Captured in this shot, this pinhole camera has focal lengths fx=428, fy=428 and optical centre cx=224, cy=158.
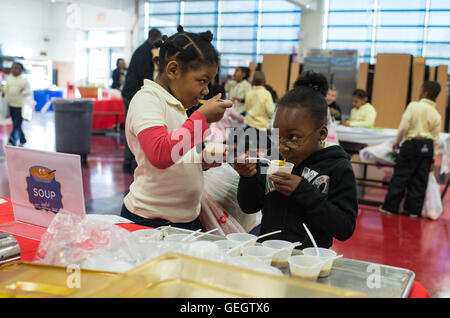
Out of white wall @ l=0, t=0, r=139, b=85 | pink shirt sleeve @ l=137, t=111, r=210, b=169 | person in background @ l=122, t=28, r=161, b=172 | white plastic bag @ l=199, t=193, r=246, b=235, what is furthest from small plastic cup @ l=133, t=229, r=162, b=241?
white wall @ l=0, t=0, r=139, b=85

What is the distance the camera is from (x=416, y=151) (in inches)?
202

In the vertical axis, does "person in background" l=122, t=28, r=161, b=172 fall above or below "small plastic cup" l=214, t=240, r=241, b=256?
above

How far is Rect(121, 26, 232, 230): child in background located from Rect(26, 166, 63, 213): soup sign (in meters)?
0.32

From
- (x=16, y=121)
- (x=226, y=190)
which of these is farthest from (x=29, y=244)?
(x=16, y=121)

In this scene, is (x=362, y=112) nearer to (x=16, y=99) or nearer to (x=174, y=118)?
(x=174, y=118)

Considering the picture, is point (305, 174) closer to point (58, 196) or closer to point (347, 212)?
point (347, 212)

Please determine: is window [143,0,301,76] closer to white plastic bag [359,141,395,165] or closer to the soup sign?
white plastic bag [359,141,395,165]

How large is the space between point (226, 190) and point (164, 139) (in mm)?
625

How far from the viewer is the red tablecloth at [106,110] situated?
409 inches

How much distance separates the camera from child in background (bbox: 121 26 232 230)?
158 cm

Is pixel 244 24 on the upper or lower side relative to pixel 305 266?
upper

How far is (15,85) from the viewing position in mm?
8797

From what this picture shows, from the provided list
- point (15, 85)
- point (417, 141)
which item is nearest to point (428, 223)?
point (417, 141)
